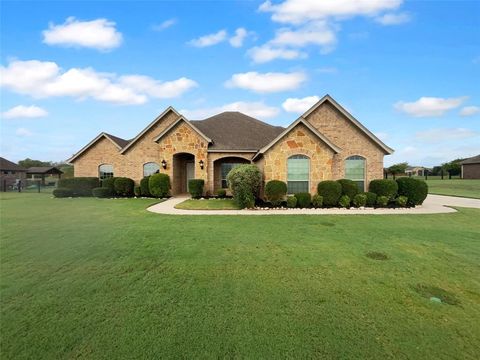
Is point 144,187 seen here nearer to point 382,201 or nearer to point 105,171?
point 105,171

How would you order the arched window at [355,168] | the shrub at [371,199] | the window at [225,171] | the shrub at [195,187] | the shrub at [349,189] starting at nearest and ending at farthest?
the shrub at [349,189], the shrub at [371,199], the arched window at [355,168], the shrub at [195,187], the window at [225,171]

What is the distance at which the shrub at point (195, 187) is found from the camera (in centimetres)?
1773

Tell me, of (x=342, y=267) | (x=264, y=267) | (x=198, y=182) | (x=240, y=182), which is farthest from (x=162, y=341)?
(x=198, y=182)

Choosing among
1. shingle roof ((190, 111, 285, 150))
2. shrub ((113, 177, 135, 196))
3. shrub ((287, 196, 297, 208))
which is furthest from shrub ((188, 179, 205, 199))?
shrub ((287, 196, 297, 208))

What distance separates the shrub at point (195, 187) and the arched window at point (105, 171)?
943cm

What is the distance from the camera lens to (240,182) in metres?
13.6

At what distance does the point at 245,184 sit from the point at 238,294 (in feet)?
30.3

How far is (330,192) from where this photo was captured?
13930 mm

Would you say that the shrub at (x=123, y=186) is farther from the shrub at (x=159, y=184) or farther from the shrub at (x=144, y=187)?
the shrub at (x=159, y=184)

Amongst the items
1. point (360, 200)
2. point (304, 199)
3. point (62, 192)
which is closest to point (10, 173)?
point (62, 192)

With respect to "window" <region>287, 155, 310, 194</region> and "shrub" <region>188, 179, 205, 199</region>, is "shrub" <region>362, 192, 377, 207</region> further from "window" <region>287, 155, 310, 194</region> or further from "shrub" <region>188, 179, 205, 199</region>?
"shrub" <region>188, 179, 205, 199</region>

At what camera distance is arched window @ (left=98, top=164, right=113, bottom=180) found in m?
22.8

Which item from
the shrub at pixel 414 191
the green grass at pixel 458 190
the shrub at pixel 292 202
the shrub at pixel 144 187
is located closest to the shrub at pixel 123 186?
the shrub at pixel 144 187

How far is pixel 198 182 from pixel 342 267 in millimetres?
13393
